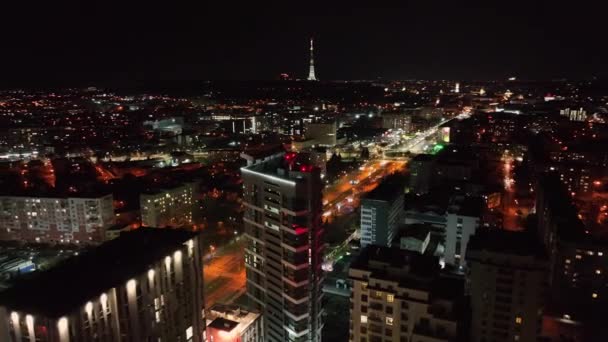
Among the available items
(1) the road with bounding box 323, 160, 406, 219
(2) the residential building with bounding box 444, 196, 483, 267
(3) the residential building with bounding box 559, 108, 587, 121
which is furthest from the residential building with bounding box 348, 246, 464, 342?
(3) the residential building with bounding box 559, 108, 587, 121

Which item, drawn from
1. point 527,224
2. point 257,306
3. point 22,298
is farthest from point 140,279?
point 527,224

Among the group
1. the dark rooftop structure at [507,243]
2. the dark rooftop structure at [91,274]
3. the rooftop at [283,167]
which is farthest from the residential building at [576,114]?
the dark rooftop structure at [91,274]

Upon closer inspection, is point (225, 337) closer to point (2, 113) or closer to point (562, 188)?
point (562, 188)

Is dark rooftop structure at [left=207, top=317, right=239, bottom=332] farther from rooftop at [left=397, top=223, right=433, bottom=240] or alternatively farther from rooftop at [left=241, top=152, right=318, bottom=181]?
rooftop at [left=397, top=223, right=433, bottom=240]

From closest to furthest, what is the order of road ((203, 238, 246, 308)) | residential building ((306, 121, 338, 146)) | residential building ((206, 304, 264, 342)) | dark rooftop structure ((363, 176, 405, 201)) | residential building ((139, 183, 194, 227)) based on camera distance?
residential building ((206, 304, 264, 342))
road ((203, 238, 246, 308))
dark rooftop structure ((363, 176, 405, 201))
residential building ((139, 183, 194, 227))
residential building ((306, 121, 338, 146))

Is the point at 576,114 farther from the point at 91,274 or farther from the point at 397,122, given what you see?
the point at 91,274

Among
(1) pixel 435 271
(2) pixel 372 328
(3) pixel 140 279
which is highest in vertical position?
(3) pixel 140 279
